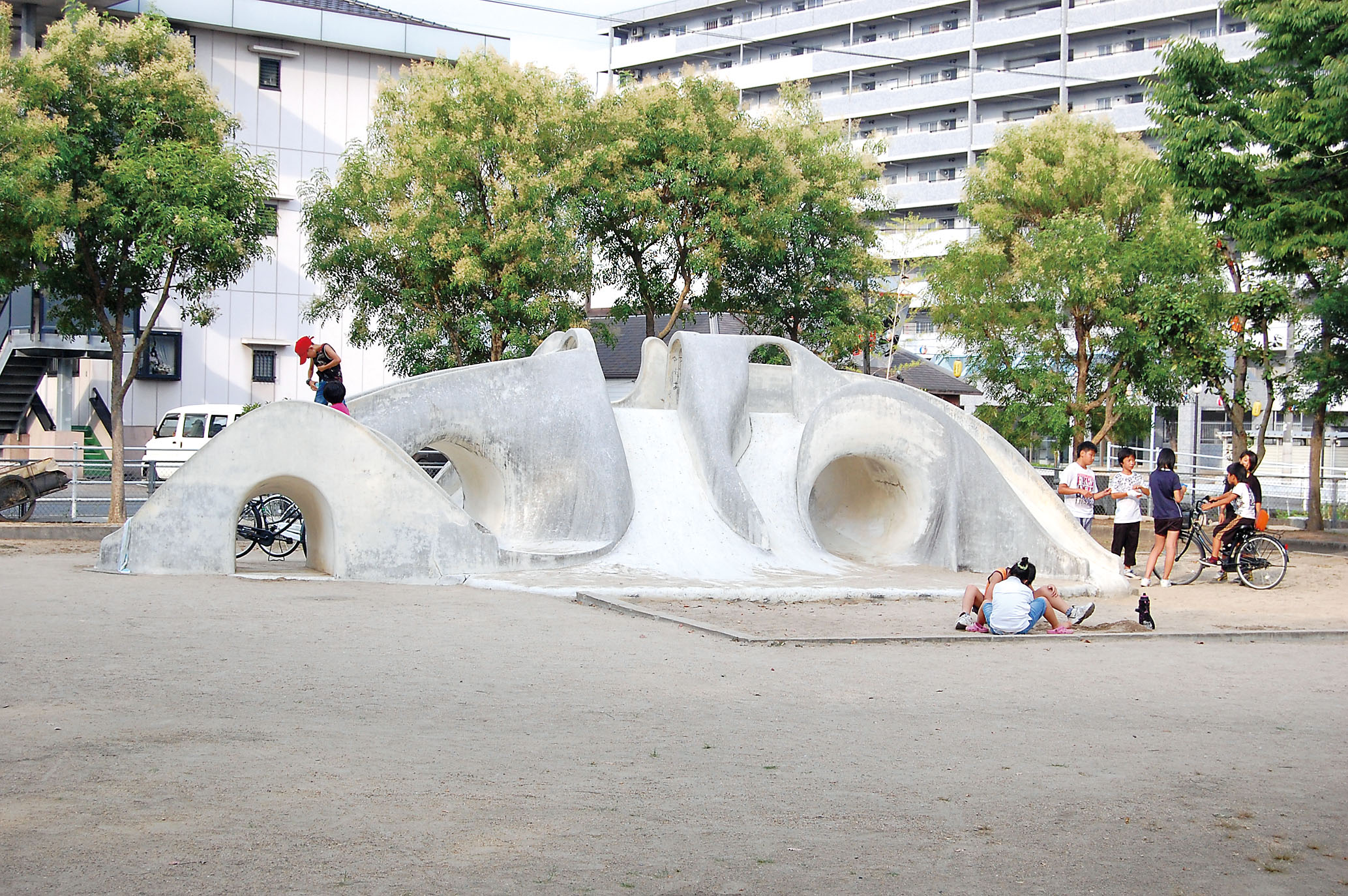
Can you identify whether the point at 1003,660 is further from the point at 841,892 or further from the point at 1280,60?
the point at 1280,60

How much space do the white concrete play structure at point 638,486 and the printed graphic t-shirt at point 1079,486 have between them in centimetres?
18

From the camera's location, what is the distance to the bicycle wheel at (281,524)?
56.1 ft

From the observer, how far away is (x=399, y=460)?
14.8 m

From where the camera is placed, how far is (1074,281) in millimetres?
28297

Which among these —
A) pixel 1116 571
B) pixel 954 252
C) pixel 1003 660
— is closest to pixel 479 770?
pixel 1003 660

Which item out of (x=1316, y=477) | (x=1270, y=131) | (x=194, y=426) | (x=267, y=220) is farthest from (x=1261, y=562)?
(x=194, y=426)

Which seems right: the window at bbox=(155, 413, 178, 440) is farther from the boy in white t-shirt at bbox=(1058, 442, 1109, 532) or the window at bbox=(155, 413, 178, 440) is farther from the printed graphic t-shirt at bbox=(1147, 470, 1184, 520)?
the printed graphic t-shirt at bbox=(1147, 470, 1184, 520)

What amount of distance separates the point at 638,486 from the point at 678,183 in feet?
39.9

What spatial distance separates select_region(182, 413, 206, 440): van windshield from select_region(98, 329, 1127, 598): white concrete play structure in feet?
42.9

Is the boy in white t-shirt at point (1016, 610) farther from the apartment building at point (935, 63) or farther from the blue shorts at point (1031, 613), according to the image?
the apartment building at point (935, 63)

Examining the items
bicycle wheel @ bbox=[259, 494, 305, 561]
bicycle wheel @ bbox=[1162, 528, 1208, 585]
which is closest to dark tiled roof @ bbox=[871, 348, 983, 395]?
bicycle wheel @ bbox=[1162, 528, 1208, 585]

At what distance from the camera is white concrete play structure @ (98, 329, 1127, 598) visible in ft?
47.5

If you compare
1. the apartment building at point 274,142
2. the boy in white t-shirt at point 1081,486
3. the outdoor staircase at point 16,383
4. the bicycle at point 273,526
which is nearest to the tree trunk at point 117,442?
the bicycle at point 273,526

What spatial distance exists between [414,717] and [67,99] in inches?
683
